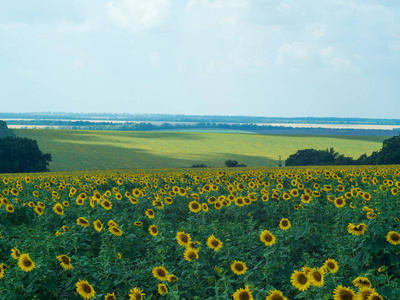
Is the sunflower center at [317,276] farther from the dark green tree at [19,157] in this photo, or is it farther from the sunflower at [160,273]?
the dark green tree at [19,157]

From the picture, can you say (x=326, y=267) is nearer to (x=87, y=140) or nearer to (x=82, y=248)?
(x=82, y=248)

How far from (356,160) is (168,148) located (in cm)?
4770

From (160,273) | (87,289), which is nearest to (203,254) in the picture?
(160,273)

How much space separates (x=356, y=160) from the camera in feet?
218

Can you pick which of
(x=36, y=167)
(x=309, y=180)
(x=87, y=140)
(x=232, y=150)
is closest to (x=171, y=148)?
(x=232, y=150)

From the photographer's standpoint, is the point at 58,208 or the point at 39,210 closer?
the point at 58,208

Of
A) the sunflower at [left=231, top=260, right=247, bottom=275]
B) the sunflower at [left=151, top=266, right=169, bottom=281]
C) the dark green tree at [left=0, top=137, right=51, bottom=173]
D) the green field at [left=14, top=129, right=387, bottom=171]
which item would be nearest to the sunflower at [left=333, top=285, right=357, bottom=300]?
the sunflower at [left=231, top=260, right=247, bottom=275]

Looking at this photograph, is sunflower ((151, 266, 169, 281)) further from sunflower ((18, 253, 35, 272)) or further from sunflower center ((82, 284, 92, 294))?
sunflower ((18, 253, 35, 272))

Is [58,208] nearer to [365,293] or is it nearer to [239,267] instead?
[239,267]

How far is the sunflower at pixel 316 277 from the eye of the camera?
502 cm

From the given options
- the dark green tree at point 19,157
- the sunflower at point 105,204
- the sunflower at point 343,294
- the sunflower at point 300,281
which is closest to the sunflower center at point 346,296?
the sunflower at point 343,294

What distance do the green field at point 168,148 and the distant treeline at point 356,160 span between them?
8.89 meters

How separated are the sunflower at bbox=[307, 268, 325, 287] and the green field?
6877 cm

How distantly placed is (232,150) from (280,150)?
469 inches
